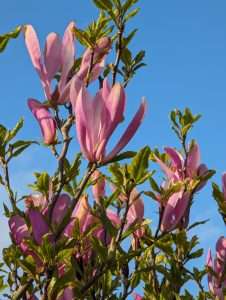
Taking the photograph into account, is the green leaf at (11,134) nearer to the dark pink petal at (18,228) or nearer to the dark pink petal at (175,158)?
the dark pink petal at (18,228)

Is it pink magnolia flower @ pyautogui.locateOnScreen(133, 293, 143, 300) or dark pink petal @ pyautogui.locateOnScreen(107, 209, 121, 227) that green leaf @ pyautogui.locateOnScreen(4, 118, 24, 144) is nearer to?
dark pink petal @ pyautogui.locateOnScreen(107, 209, 121, 227)

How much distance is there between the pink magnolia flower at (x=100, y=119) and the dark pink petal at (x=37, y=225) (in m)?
0.26

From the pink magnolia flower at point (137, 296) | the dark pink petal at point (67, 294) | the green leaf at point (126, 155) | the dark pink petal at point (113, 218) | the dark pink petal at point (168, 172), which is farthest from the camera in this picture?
the pink magnolia flower at point (137, 296)

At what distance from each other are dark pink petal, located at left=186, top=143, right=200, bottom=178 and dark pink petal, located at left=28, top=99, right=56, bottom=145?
0.95 m

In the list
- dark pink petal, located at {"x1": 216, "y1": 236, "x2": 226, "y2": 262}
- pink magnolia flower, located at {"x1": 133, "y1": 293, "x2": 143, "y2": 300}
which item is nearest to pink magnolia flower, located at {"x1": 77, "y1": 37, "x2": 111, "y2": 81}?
dark pink petal, located at {"x1": 216, "y1": 236, "x2": 226, "y2": 262}

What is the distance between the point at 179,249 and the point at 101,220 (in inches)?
35.0

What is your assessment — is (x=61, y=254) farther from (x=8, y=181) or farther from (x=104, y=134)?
(x=8, y=181)

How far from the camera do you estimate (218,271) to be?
305 cm

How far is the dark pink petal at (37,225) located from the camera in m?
1.96

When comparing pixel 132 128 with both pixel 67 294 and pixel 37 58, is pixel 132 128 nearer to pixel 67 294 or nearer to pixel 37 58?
pixel 37 58

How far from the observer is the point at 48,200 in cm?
221

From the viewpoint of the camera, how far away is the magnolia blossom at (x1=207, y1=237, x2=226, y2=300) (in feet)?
9.85

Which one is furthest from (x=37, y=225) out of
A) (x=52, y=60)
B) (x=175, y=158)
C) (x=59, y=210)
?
(x=175, y=158)

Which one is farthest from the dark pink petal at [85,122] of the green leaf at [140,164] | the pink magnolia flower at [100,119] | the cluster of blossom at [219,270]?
the cluster of blossom at [219,270]
